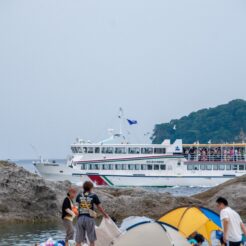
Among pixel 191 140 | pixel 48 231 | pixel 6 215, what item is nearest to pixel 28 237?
pixel 48 231

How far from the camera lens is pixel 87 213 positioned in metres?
15.4

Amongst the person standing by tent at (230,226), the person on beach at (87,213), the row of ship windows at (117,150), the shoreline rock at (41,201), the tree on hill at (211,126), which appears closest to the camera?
the person standing by tent at (230,226)

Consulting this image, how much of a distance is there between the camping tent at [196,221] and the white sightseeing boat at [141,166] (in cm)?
4780

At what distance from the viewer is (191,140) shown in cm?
17675

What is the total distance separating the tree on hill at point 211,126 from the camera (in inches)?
6777

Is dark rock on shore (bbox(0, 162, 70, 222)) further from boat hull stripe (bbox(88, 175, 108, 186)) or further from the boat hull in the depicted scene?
the boat hull

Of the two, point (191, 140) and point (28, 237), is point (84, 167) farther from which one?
point (191, 140)

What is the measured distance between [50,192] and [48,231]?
3904 mm

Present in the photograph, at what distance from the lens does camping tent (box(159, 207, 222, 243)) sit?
18.2 metres

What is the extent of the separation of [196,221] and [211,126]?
160243mm

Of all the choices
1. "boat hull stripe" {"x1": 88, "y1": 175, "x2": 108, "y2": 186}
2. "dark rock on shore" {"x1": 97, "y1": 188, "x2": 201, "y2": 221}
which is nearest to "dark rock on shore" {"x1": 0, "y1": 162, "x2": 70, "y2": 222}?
"dark rock on shore" {"x1": 97, "y1": 188, "x2": 201, "y2": 221}

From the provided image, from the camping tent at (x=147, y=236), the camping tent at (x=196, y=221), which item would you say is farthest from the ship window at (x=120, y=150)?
the camping tent at (x=147, y=236)

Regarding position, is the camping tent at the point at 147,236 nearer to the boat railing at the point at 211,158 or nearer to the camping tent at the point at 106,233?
the camping tent at the point at 106,233

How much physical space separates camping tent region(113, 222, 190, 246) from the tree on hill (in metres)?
154
